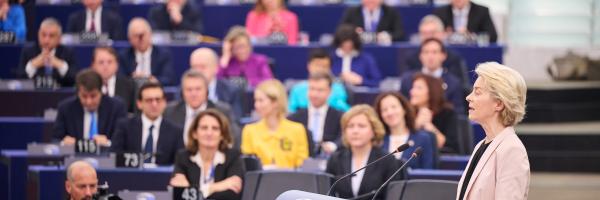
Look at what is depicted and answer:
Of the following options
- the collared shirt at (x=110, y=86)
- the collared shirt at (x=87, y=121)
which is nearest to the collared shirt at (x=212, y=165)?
the collared shirt at (x=87, y=121)

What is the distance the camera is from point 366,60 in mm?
9258

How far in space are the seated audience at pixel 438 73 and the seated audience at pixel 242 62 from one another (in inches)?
46.3

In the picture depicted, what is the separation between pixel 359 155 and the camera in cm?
648

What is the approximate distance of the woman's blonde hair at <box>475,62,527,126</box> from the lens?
12.2 ft

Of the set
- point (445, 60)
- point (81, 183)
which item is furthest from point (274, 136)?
point (445, 60)

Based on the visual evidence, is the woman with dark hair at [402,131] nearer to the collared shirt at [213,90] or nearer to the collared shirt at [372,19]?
the collared shirt at [213,90]

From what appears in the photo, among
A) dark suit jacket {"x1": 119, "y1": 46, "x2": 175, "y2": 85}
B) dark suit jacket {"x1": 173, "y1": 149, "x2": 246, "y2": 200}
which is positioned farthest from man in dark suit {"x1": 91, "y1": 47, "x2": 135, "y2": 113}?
dark suit jacket {"x1": 173, "y1": 149, "x2": 246, "y2": 200}

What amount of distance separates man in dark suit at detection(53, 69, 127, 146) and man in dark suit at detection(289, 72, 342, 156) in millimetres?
1132

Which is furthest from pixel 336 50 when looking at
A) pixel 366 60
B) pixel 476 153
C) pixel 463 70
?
pixel 476 153

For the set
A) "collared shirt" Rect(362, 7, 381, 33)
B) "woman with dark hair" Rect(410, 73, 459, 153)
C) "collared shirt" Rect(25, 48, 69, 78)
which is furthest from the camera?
"collared shirt" Rect(362, 7, 381, 33)

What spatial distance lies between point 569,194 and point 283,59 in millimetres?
2434

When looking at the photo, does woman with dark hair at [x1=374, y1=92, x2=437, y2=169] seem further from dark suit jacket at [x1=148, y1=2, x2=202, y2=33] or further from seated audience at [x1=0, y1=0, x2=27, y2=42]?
seated audience at [x1=0, y1=0, x2=27, y2=42]

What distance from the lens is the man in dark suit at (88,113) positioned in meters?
7.71

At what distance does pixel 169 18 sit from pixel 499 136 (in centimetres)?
673
